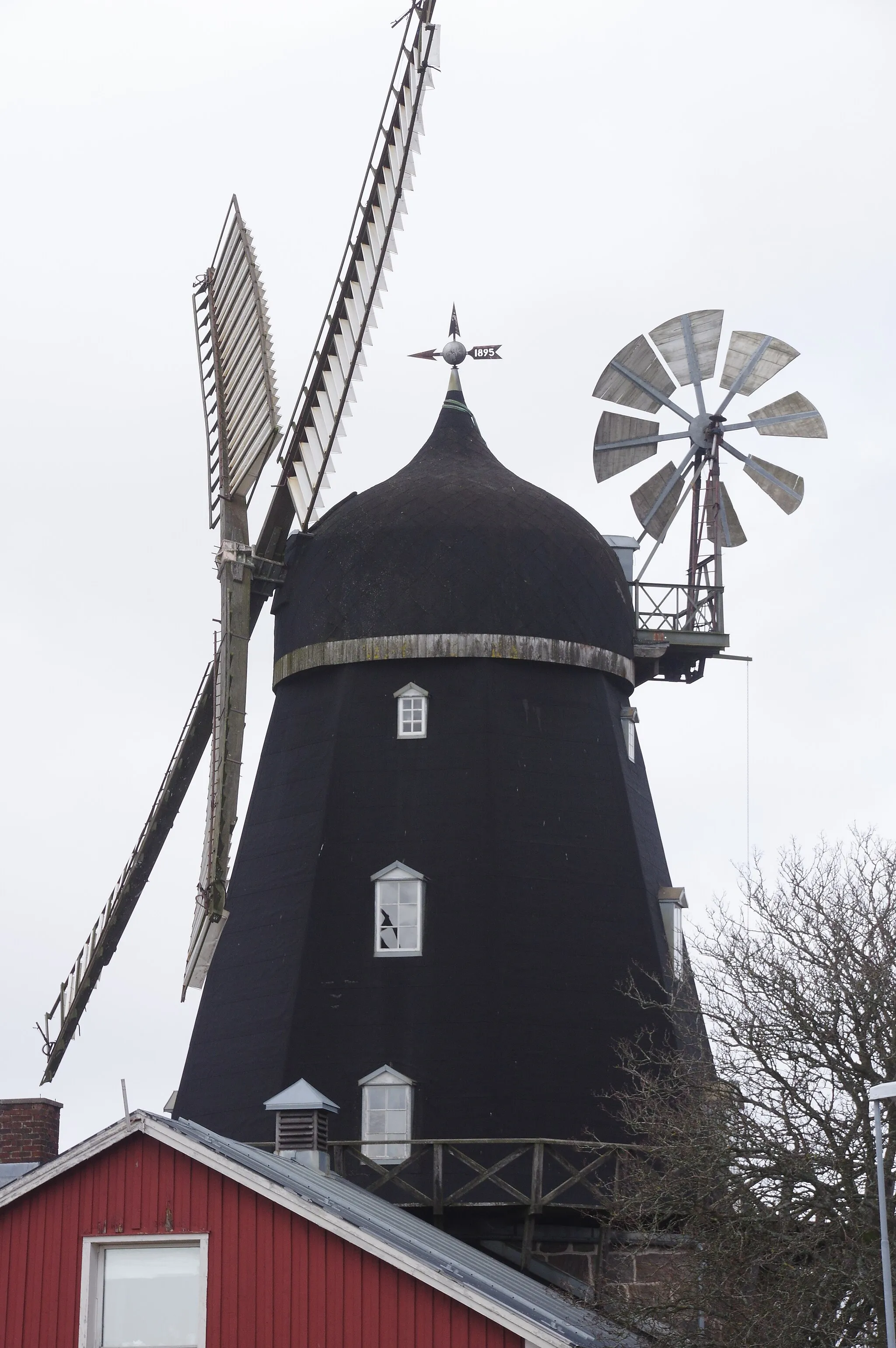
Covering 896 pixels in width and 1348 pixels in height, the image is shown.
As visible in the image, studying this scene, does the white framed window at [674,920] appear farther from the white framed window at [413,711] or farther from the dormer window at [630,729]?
the white framed window at [413,711]

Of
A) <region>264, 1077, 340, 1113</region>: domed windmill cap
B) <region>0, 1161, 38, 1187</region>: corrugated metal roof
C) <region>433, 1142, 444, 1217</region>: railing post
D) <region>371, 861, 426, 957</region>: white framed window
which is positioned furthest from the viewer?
<region>371, 861, 426, 957</region>: white framed window

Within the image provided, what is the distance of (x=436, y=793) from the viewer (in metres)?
26.8

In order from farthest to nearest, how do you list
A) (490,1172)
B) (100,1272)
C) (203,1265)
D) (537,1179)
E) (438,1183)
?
(438,1183)
(537,1179)
(490,1172)
(100,1272)
(203,1265)

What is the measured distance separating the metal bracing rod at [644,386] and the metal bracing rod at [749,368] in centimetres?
64

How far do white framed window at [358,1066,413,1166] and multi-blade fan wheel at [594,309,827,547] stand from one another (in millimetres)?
9639

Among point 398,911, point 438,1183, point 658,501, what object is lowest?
point 438,1183

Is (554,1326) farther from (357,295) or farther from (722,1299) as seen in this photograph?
(357,295)

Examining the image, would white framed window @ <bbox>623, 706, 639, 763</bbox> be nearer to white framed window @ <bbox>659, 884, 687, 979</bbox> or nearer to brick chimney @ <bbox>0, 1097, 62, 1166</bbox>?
white framed window @ <bbox>659, 884, 687, 979</bbox>

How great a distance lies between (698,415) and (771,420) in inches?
41.0

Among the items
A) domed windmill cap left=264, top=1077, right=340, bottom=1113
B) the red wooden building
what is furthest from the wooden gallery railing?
the red wooden building

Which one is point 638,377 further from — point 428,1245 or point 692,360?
point 428,1245

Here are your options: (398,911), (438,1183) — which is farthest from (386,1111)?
(398,911)

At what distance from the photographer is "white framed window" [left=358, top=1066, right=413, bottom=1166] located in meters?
24.8

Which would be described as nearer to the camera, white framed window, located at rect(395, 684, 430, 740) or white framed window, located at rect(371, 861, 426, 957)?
white framed window, located at rect(371, 861, 426, 957)
